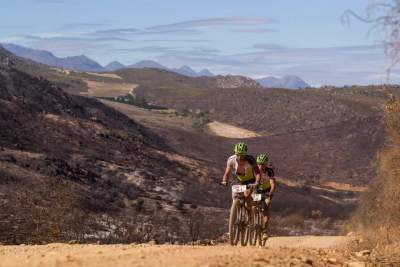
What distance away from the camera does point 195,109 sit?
11744 centimetres

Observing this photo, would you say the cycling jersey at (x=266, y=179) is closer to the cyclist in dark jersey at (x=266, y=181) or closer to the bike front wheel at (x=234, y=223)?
the cyclist in dark jersey at (x=266, y=181)

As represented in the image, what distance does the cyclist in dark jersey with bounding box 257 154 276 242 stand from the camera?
13.4 metres

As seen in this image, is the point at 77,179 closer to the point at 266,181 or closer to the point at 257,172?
the point at 266,181

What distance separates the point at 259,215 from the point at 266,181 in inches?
25.7

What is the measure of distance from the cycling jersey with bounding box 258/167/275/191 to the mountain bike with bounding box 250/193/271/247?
0.15 meters

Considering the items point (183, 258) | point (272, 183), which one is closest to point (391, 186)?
point (272, 183)

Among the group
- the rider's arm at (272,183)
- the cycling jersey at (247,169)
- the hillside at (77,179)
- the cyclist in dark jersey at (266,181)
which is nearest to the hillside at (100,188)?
the hillside at (77,179)

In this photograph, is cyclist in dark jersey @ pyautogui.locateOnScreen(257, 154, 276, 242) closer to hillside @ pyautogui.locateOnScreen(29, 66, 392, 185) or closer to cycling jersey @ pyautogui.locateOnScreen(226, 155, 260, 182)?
cycling jersey @ pyautogui.locateOnScreen(226, 155, 260, 182)

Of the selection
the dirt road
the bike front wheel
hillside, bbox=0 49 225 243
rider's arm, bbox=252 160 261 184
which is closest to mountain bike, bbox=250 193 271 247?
the bike front wheel

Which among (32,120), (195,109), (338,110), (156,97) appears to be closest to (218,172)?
(32,120)

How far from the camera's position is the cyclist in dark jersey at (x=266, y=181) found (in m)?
13.4

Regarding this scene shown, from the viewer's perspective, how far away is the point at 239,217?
12898 mm

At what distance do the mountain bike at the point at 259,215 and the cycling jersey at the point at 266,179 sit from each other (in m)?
0.15

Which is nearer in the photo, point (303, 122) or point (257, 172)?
point (257, 172)
